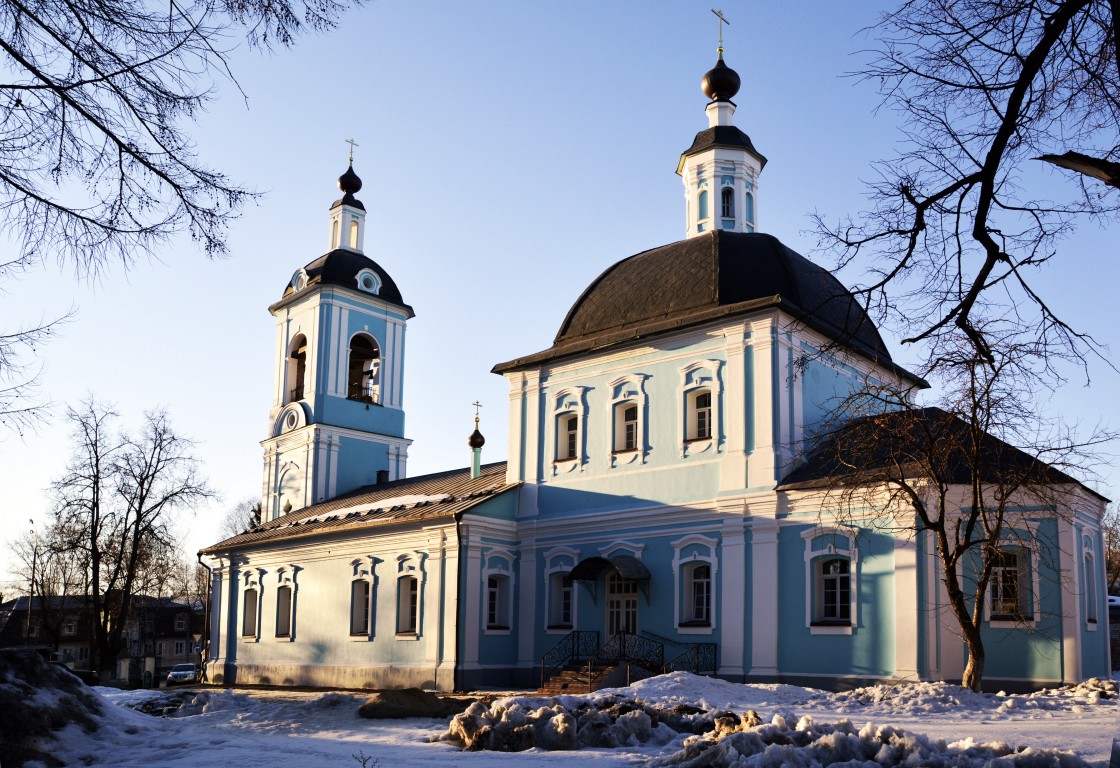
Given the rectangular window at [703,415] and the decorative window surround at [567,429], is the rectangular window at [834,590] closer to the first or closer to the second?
the rectangular window at [703,415]

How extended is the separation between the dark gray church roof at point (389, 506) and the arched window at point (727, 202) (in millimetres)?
7796

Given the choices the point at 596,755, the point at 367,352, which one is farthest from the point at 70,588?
the point at 596,755

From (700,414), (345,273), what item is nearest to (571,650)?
(700,414)

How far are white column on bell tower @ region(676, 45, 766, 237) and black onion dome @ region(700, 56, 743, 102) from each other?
12 centimetres

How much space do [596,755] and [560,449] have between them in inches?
568

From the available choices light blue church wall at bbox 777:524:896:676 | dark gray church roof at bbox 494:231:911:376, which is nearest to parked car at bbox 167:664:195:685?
dark gray church roof at bbox 494:231:911:376

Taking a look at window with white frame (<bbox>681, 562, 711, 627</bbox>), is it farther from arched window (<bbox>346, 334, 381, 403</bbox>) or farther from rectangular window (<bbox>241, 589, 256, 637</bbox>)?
arched window (<bbox>346, 334, 381, 403</bbox>)

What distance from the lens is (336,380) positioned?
106 ft

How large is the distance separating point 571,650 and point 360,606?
6281mm

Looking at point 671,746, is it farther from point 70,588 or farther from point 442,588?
point 70,588

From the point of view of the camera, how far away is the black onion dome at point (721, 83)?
2636 centimetres

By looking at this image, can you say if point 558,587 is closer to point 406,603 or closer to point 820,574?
point 406,603

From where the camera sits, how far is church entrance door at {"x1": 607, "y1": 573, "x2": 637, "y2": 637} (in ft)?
70.6

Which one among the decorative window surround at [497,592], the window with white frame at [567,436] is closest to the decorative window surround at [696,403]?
the window with white frame at [567,436]
